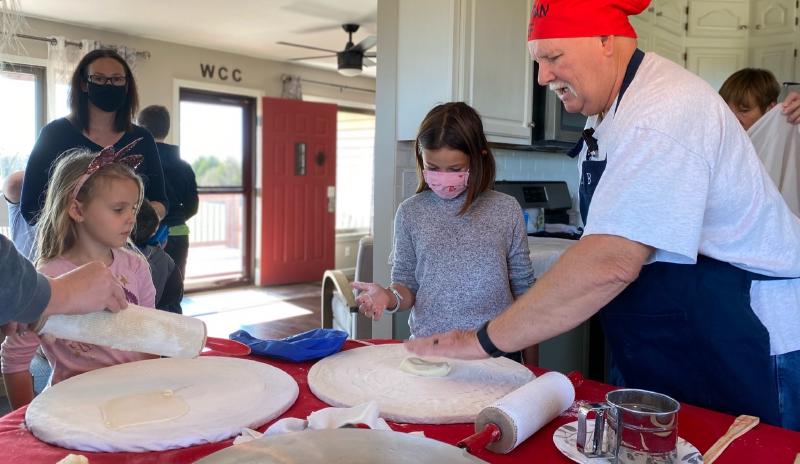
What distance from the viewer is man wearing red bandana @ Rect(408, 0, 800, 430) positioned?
902 millimetres

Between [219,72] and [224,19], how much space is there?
4.25 ft

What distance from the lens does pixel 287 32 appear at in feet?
17.2

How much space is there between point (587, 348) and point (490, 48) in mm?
1344

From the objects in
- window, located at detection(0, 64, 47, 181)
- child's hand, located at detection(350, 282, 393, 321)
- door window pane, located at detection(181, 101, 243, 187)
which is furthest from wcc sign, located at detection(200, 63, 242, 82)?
child's hand, located at detection(350, 282, 393, 321)

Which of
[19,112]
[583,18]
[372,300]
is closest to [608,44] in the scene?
[583,18]

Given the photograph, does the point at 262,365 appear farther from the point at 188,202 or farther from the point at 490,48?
the point at 188,202

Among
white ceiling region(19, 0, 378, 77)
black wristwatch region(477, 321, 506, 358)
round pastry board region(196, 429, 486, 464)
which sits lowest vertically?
round pastry board region(196, 429, 486, 464)

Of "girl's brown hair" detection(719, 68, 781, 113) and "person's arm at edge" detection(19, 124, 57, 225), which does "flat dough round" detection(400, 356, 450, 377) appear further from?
"girl's brown hair" detection(719, 68, 781, 113)

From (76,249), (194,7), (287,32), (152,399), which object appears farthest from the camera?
(287,32)

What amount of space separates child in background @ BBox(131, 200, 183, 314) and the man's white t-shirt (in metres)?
1.45

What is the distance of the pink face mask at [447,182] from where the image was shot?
1592 mm

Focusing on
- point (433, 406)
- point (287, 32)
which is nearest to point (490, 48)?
point (433, 406)

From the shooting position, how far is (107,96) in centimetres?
200

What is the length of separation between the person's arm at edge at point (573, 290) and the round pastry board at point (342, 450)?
1.08 feet
